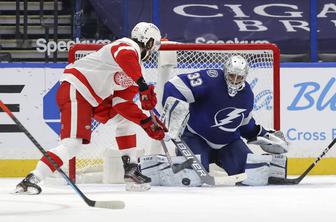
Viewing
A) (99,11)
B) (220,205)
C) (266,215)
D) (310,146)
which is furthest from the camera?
(99,11)

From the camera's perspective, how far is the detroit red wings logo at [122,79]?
466cm

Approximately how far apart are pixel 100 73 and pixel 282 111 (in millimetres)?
2073

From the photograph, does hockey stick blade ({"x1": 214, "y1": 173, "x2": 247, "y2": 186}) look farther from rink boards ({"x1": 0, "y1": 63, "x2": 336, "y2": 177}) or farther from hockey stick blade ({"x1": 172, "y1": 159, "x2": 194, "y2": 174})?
rink boards ({"x1": 0, "y1": 63, "x2": 336, "y2": 177})

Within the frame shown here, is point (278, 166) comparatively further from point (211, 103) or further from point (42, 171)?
point (42, 171)

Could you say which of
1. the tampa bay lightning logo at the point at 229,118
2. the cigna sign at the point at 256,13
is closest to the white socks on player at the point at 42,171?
the tampa bay lightning logo at the point at 229,118

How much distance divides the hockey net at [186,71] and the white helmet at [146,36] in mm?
750

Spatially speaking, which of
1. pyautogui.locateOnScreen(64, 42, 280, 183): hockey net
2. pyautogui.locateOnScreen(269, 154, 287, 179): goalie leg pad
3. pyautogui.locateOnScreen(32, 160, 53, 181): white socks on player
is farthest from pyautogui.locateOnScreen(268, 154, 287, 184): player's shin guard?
pyautogui.locateOnScreen(32, 160, 53, 181): white socks on player

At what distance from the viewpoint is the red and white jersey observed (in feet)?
14.9

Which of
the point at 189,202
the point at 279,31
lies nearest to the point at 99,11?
the point at 279,31

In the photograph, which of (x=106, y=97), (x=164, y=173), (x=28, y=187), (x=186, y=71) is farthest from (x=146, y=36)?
(x=186, y=71)

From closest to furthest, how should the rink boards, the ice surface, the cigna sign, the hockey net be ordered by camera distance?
1. the ice surface
2. the hockey net
3. the rink boards
4. the cigna sign

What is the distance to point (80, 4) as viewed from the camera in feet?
23.6

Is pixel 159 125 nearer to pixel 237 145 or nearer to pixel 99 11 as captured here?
pixel 237 145

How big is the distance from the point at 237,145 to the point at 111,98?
0.88 m
